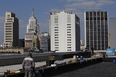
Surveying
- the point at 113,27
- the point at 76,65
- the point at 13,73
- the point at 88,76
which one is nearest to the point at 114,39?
the point at 113,27

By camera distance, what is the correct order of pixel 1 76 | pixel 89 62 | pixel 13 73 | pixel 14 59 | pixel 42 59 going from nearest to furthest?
pixel 1 76 → pixel 13 73 → pixel 14 59 → pixel 42 59 → pixel 89 62

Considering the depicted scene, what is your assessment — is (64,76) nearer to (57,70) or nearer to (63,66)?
(57,70)

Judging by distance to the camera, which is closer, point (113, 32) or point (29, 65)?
point (29, 65)

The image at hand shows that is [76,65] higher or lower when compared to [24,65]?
lower

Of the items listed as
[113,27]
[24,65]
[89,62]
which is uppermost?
[113,27]

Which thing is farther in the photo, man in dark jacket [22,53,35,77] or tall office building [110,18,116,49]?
tall office building [110,18,116,49]

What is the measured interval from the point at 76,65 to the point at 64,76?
11.8m

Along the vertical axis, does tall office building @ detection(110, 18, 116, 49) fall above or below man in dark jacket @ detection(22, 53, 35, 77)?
above

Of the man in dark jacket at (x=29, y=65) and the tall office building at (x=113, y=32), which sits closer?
the man in dark jacket at (x=29, y=65)

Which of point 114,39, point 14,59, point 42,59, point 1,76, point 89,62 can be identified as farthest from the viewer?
point 114,39

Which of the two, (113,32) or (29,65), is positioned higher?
(113,32)

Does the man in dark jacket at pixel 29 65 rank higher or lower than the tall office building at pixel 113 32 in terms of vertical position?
lower

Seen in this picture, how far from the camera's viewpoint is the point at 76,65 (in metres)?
37.5

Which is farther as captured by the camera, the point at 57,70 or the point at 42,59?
the point at 42,59
